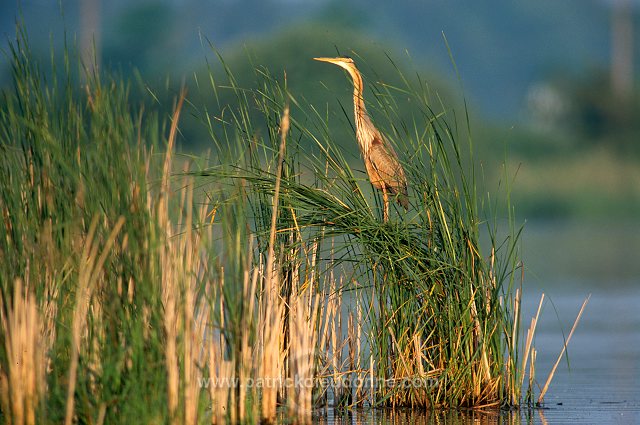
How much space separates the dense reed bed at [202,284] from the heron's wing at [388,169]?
22 cm

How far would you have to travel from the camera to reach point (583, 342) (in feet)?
28.4

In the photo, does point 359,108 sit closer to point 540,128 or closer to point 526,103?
point 540,128

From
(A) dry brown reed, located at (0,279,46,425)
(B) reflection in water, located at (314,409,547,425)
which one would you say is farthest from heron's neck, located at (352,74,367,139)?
(A) dry brown reed, located at (0,279,46,425)

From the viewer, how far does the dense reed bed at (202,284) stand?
163 inches

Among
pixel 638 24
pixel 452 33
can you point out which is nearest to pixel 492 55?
pixel 452 33

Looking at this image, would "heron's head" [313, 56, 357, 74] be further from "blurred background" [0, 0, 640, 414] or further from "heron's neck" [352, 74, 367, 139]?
"blurred background" [0, 0, 640, 414]

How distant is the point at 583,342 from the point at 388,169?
3.01 metres

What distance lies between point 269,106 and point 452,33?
385ft

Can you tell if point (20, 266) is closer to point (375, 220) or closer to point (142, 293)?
point (142, 293)

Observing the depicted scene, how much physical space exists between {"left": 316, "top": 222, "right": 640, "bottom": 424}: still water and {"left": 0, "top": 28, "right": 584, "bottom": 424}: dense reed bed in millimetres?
182

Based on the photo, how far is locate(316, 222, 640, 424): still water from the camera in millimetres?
5352

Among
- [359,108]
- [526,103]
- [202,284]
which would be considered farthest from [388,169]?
[526,103]

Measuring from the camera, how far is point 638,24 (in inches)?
4082

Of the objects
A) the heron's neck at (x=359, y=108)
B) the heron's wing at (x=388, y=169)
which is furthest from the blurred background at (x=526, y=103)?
the heron's wing at (x=388, y=169)
